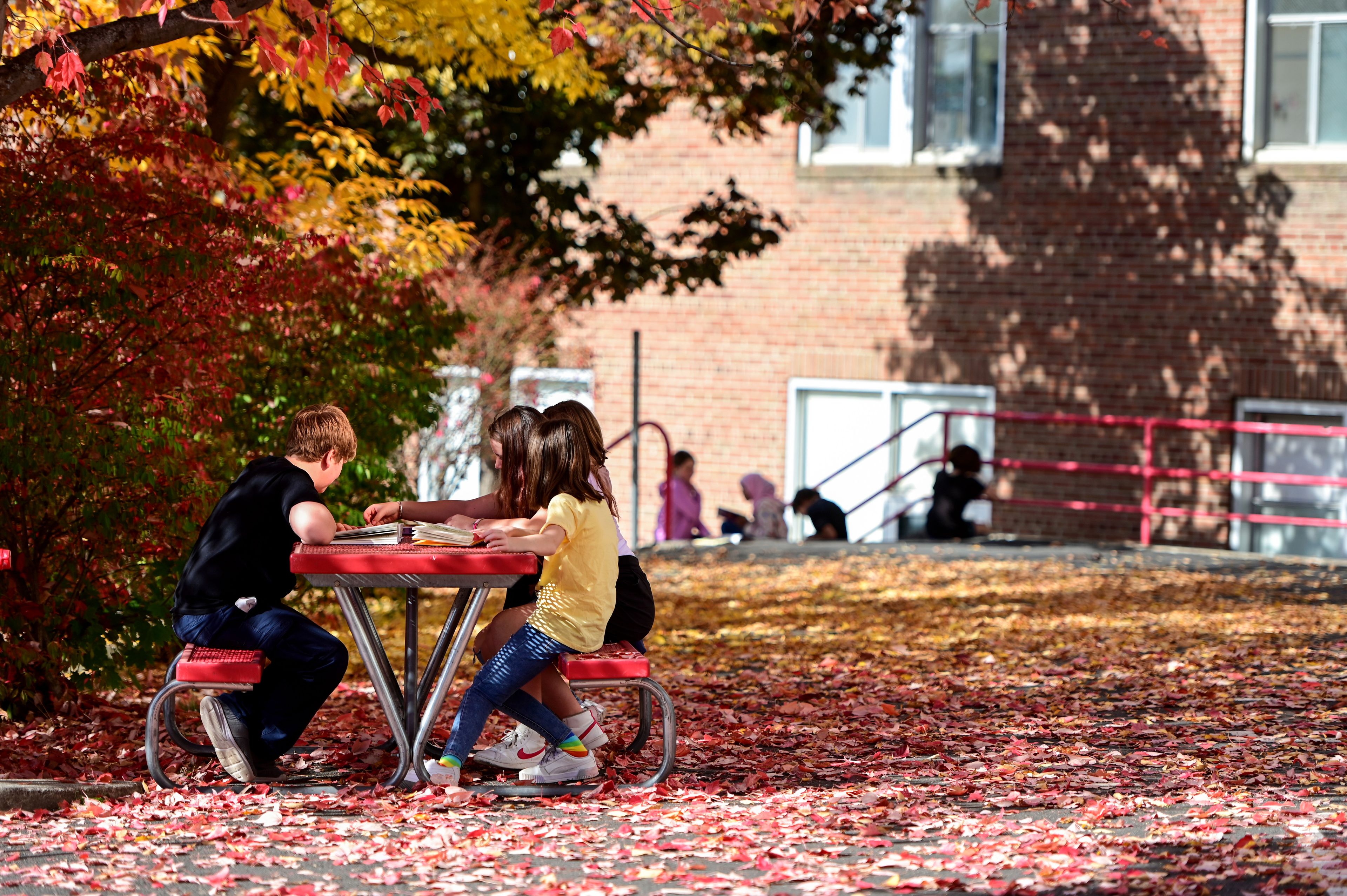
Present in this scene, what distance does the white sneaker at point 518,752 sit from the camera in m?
5.83

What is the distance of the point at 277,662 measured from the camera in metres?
5.62

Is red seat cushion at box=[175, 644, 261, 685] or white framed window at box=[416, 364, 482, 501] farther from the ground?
white framed window at box=[416, 364, 482, 501]

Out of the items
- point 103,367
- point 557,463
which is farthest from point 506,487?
point 103,367

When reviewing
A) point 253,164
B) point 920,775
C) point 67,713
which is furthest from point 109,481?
point 253,164

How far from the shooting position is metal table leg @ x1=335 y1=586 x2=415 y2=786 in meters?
5.43

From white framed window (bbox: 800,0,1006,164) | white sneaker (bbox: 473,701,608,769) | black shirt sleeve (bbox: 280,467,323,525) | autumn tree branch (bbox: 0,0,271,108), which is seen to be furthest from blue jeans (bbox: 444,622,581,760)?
white framed window (bbox: 800,0,1006,164)

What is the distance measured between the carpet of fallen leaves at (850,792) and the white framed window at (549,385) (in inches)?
221

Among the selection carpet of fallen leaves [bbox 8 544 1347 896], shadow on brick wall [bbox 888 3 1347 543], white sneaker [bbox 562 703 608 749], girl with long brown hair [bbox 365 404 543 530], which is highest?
shadow on brick wall [bbox 888 3 1347 543]

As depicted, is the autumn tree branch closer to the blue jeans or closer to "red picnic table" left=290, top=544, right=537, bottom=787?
"red picnic table" left=290, top=544, right=537, bottom=787

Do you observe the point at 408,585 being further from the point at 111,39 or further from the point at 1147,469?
the point at 1147,469

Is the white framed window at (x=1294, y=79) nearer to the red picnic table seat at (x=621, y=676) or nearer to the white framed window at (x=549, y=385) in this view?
the white framed window at (x=549, y=385)

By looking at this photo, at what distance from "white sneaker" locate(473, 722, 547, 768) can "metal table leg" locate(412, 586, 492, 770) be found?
354 millimetres

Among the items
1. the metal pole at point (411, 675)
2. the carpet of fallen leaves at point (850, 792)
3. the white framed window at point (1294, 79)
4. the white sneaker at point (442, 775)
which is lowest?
the carpet of fallen leaves at point (850, 792)

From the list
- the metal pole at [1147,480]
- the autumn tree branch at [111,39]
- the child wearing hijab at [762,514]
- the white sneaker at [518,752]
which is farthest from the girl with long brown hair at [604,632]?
the metal pole at [1147,480]
